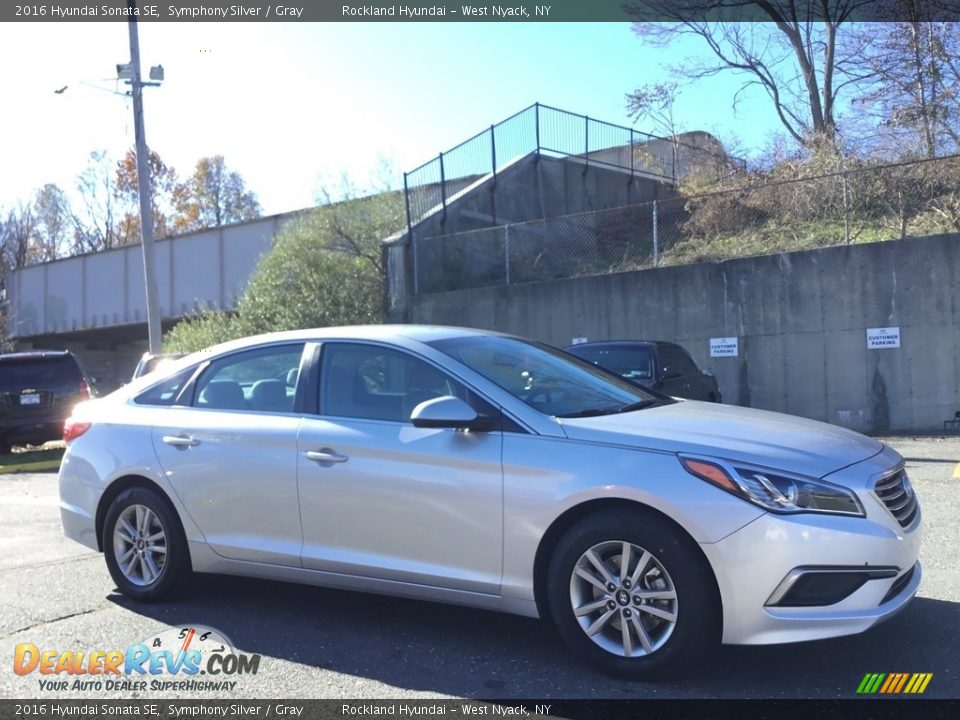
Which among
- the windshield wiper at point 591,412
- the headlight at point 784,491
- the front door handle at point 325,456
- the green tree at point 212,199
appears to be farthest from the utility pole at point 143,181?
the green tree at point 212,199

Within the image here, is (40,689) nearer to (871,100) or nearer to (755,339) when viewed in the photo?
(755,339)

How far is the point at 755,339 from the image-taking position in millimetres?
16359

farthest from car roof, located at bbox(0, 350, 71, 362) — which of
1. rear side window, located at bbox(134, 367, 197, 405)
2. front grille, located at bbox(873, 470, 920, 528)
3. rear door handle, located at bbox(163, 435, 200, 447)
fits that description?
front grille, located at bbox(873, 470, 920, 528)

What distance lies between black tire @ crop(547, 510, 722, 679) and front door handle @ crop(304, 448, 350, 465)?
1.30 meters

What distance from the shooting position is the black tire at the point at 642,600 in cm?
399

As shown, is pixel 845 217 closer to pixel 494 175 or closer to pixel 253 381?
pixel 494 175

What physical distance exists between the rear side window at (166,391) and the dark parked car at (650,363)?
6648 millimetres

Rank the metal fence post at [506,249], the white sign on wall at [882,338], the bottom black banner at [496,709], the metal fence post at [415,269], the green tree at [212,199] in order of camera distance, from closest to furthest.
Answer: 1. the bottom black banner at [496,709]
2. the white sign on wall at [882,338]
3. the metal fence post at [506,249]
4. the metal fence post at [415,269]
5. the green tree at [212,199]

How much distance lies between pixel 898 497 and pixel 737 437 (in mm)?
774

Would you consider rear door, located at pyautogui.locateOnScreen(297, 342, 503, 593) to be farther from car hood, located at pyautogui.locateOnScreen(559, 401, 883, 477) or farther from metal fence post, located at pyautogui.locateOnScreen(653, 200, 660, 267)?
metal fence post, located at pyautogui.locateOnScreen(653, 200, 660, 267)

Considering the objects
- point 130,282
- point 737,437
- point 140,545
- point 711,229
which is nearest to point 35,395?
point 140,545

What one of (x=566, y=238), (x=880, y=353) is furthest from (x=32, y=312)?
(x=880, y=353)

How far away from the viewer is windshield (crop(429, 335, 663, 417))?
4.82 m

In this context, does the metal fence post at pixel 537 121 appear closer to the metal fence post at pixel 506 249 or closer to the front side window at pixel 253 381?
the metal fence post at pixel 506 249
